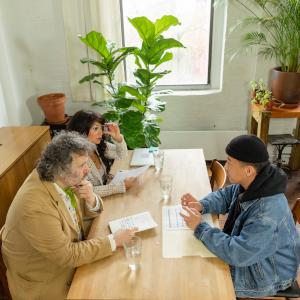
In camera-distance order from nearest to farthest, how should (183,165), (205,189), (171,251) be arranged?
(171,251)
(205,189)
(183,165)

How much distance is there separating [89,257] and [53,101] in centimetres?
A: 240

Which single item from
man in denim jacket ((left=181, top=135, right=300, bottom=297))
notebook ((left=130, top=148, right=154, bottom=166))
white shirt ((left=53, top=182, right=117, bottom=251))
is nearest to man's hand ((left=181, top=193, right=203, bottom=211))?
man in denim jacket ((left=181, top=135, right=300, bottom=297))

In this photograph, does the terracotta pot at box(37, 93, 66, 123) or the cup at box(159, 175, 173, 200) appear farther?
the terracotta pot at box(37, 93, 66, 123)

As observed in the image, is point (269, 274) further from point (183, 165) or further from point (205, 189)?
point (183, 165)

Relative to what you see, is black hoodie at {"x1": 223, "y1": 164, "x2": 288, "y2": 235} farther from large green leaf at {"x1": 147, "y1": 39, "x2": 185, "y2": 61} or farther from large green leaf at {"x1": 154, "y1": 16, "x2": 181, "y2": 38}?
large green leaf at {"x1": 154, "y1": 16, "x2": 181, "y2": 38}

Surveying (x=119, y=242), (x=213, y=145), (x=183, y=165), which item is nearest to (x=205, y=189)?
(x=183, y=165)

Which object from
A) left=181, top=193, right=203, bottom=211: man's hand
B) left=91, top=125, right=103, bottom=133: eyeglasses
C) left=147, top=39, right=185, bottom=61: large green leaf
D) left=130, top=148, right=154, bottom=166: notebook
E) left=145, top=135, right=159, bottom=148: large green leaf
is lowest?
left=145, top=135, right=159, bottom=148: large green leaf

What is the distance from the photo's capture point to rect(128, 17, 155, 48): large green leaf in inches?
107

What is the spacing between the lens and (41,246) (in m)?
1.31

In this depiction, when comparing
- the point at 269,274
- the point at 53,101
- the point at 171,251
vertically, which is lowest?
the point at 269,274

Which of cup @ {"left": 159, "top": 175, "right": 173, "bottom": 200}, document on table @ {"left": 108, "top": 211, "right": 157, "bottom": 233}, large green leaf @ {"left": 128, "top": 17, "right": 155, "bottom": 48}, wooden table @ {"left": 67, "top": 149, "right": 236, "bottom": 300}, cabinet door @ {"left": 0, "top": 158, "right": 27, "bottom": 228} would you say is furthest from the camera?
large green leaf @ {"left": 128, "top": 17, "right": 155, "bottom": 48}

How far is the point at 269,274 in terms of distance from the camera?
1.44 m

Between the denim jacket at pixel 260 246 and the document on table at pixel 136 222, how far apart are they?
275 millimetres

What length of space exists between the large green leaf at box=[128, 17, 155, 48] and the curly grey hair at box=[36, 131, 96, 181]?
5.65 feet
